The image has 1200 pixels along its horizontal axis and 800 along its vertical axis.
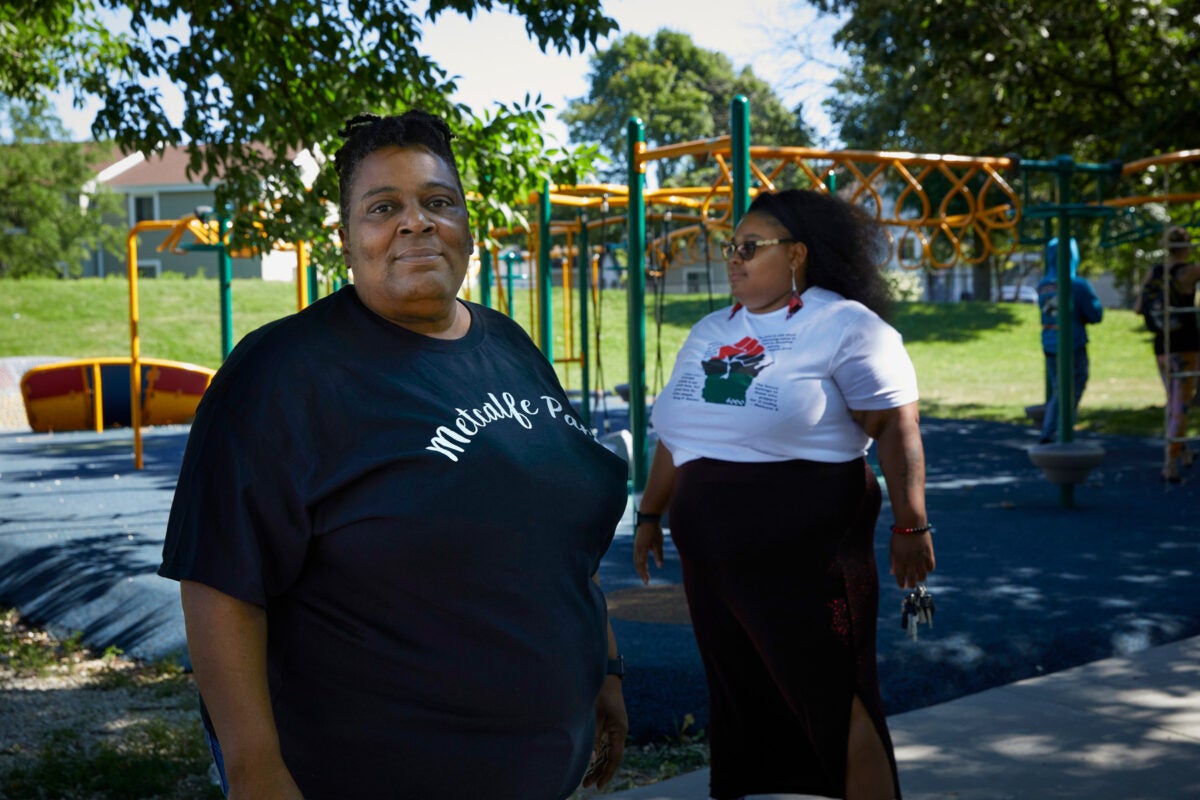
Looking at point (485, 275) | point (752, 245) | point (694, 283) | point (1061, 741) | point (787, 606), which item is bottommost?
point (1061, 741)

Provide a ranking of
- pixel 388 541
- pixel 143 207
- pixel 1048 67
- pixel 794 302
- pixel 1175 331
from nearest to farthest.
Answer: pixel 388 541
pixel 794 302
pixel 1175 331
pixel 1048 67
pixel 143 207

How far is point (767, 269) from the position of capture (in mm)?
3271

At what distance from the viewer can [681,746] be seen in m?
4.25

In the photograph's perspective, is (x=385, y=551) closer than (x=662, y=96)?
Yes

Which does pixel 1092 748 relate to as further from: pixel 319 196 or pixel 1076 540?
pixel 319 196

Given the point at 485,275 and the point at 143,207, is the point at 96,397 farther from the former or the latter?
the point at 143,207

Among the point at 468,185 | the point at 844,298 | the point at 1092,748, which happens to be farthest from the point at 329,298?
the point at 468,185

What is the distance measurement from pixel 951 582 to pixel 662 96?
152ft

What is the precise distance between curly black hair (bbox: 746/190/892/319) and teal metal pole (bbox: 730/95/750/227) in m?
3.01

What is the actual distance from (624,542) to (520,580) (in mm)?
5947

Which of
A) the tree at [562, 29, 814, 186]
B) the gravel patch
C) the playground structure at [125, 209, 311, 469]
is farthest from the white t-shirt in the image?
the tree at [562, 29, 814, 186]

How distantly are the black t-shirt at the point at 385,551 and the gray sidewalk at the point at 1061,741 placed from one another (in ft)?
6.36

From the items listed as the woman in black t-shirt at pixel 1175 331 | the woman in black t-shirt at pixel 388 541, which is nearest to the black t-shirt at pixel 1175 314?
the woman in black t-shirt at pixel 1175 331

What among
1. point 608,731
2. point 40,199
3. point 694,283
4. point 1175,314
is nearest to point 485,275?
point 1175,314
